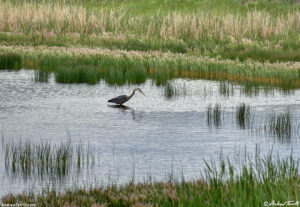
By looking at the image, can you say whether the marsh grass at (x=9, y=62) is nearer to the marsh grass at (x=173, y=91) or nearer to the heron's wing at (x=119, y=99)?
the marsh grass at (x=173, y=91)

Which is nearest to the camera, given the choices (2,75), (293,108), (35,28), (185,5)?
(293,108)

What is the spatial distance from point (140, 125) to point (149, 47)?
50.4 feet

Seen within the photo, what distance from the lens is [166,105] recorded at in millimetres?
18781

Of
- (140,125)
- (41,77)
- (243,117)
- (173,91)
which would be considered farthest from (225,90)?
(41,77)

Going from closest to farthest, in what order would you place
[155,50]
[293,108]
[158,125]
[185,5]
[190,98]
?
[158,125] → [293,108] → [190,98] → [155,50] → [185,5]

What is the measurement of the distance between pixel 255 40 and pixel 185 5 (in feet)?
82.0

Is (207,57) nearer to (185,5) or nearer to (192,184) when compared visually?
(192,184)

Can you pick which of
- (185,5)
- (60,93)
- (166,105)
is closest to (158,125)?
(166,105)

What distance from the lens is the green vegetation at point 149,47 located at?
942 inches

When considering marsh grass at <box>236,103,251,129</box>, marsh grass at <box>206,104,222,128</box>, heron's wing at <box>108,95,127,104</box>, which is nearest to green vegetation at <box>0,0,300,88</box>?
heron's wing at <box>108,95,127,104</box>

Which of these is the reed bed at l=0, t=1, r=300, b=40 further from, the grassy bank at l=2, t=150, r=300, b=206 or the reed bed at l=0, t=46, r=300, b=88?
the grassy bank at l=2, t=150, r=300, b=206

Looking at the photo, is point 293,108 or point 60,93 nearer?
point 293,108

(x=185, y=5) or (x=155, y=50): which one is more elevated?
(x=185, y=5)

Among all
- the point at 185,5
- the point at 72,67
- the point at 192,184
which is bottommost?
the point at 192,184
